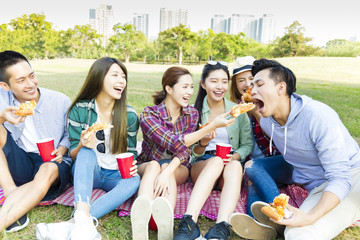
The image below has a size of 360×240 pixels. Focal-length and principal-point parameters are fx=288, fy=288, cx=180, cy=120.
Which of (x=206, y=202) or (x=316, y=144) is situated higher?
(x=316, y=144)

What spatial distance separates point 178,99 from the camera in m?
3.54

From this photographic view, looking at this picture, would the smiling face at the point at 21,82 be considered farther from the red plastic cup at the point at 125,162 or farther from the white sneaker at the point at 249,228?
the white sneaker at the point at 249,228

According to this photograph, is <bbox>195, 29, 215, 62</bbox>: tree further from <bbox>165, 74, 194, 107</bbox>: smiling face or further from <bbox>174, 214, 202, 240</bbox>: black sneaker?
<bbox>174, 214, 202, 240</bbox>: black sneaker

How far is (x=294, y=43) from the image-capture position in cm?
4588

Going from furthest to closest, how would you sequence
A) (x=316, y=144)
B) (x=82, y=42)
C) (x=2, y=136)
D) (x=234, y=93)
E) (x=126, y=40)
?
(x=82, y=42)
(x=126, y=40)
(x=234, y=93)
(x=2, y=136)
(x=316, y=144)

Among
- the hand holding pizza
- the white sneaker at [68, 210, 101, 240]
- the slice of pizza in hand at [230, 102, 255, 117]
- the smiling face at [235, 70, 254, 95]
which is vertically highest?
the smiling face at [235, 70, 254, 95]

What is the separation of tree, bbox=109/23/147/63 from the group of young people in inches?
2035

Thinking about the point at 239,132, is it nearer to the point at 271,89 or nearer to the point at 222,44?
the point at 271,89

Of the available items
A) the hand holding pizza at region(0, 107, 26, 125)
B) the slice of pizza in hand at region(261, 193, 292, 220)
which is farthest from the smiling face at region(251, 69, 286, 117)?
the hand holding pizza at region(0, 107, 26, 125)

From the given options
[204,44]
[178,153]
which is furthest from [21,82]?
[204,44]

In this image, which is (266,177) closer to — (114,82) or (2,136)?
(114,82)

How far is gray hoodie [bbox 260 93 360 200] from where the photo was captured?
252 cm

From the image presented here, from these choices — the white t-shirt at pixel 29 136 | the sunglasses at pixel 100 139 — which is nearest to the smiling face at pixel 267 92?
the sunglasses at pixel 100 139

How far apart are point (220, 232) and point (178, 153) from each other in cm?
105
